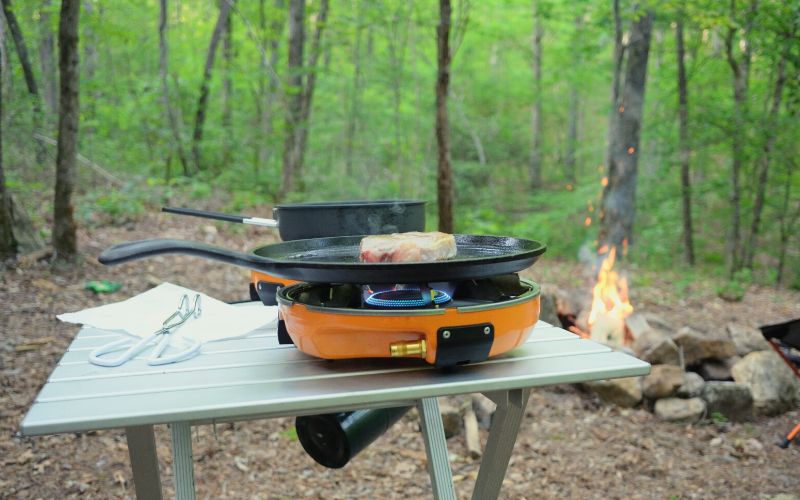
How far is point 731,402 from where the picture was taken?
3439mm

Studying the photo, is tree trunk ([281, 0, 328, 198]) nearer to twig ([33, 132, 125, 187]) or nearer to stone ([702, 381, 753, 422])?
twig ([33, 132, 125, 187])

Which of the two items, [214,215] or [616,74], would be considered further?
[616,74]

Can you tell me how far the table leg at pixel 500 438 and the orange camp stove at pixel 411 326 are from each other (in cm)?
29

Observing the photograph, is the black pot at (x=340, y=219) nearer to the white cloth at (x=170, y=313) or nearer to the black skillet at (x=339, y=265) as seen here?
the white cloth at (x=170, y=313)

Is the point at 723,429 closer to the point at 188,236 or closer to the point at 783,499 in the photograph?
the point at 783,499

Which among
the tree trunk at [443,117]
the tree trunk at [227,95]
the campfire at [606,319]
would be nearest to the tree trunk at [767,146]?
the campfire at [606,319]

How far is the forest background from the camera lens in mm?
6832

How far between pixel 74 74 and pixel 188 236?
2.27 metres

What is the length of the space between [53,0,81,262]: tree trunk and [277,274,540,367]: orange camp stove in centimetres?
399

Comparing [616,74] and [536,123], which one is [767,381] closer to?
[616,74]

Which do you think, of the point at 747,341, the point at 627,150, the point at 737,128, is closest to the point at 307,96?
the point at 627,150

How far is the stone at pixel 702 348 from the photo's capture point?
3805 millimetres

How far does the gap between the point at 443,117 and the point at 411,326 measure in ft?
14.9

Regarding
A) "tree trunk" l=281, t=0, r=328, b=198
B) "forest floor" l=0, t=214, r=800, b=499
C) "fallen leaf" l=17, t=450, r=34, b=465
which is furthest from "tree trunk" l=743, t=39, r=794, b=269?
"fallen leaf" l=17, t=450, r=34, b=465
